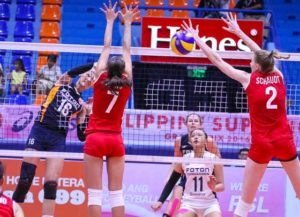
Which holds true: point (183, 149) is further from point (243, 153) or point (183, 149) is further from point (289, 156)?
point (289, 156)

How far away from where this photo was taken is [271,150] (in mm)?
8031

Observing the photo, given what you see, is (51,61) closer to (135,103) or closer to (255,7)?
(135,103)

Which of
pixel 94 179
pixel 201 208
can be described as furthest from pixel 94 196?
pixel 201 208

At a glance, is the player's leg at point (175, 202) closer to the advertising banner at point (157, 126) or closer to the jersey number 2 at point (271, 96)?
the advertising banner at point (157, 126)

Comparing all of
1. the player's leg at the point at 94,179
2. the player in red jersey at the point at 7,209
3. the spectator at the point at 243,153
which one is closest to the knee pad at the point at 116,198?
the player's leg at the point at 94,179

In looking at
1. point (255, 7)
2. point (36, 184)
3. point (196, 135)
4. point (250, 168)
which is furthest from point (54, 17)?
point (250, 168)

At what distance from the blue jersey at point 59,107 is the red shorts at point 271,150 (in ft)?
8.07

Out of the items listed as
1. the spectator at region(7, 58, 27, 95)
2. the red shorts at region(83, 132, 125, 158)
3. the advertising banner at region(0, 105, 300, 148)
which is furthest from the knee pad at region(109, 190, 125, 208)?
the advertising banner at region(0, 105, 300, 148)

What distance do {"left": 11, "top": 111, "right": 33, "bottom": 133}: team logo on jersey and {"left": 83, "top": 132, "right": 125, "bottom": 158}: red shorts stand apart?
4152 mm

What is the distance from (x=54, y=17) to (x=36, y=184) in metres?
7.54

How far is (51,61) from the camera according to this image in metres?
13.2

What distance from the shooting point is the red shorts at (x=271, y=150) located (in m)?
8.02

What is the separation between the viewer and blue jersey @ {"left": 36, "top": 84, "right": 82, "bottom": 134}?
947 cm

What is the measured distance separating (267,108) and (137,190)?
392cm
